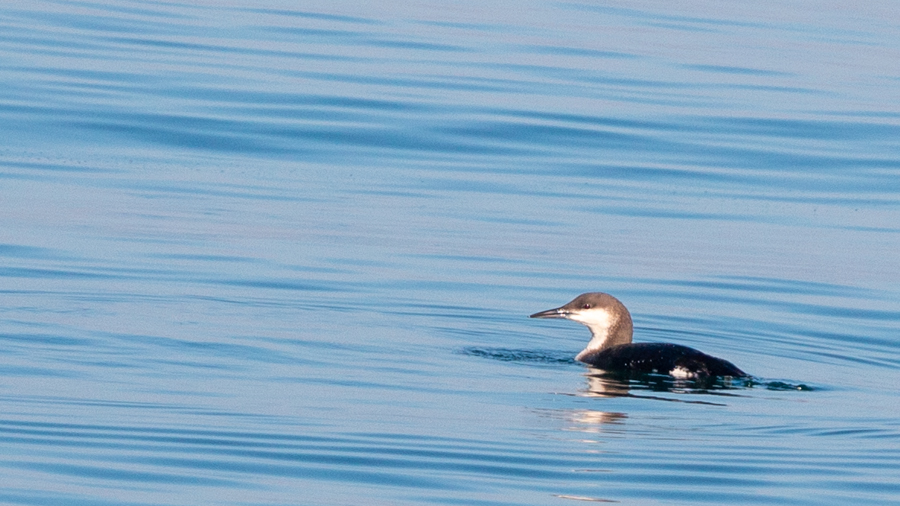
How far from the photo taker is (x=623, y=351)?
1205 centimetres

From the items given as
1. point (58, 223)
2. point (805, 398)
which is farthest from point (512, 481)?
point (58, 223)

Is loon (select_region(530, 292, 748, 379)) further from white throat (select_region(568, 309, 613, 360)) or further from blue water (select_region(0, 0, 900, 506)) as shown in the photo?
blue water (select_region(0, 0, 900, 506))

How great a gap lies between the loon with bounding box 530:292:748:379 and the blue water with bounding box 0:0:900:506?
0.22m

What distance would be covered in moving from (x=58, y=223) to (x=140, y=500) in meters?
8.50

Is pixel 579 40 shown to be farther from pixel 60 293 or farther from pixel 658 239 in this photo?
pixel 60 293

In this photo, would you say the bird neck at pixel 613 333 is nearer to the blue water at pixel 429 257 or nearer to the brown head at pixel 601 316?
the brown head at pixel 601 316

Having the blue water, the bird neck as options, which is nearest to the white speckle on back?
the blue water

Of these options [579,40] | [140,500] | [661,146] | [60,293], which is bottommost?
[140,500]

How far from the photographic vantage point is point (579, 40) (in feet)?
101

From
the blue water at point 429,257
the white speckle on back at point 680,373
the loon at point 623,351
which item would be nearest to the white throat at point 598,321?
the loon at point 623,351

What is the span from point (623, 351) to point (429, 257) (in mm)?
3606

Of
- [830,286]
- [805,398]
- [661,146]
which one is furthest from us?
[661,146]

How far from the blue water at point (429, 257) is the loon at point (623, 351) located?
8.6 inches

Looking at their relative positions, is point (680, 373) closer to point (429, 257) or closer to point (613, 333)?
point (613, 333)
